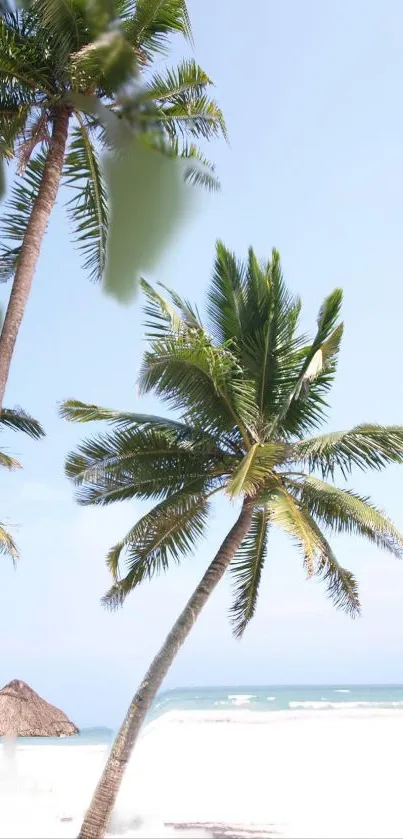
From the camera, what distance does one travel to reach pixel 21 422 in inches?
605

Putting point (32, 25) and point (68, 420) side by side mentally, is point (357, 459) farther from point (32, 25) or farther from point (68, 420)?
point (32, 25)

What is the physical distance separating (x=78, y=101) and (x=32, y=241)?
188 centimetres

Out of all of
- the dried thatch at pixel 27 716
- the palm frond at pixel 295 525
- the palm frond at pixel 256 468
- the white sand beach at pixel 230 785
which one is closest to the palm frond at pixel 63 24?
the palm frond at pixel 256 468

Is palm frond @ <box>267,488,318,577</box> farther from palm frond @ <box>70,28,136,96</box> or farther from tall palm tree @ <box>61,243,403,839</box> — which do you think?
palm frond @ <box>70,28,136,96</box>

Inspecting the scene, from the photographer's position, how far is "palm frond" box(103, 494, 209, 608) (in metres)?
11.0

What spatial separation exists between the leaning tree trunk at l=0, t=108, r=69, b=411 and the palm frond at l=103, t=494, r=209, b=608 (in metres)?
3.27

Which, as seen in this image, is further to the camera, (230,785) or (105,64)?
(230,785)

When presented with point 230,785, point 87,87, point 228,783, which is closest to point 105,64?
point 87,87

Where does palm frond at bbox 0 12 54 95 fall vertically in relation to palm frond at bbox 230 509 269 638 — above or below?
above

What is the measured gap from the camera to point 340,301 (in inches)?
436

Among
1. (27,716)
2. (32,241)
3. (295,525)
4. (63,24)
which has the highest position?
(63,24)

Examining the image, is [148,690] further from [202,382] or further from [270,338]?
[270,338]

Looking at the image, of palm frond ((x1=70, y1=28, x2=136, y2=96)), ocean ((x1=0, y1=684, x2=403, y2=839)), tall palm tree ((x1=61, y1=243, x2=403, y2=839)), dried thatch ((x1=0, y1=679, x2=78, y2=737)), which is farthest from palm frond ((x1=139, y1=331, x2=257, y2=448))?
dried thatch ((x1=0, y1=679, x2=78, y2=737))

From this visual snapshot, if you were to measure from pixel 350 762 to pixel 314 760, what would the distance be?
96 cm
